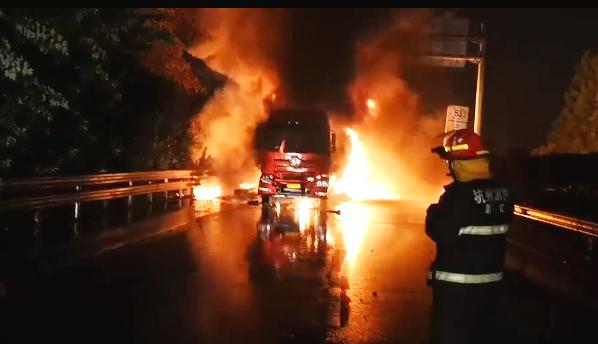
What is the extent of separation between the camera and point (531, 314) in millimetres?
7488

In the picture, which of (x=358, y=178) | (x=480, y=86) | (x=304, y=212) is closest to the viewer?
(x=480, y=86)

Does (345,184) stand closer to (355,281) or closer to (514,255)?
(514,255)

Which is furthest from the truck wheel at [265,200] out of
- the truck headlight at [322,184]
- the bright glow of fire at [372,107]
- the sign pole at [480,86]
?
the bright glow of fire at [372,107]

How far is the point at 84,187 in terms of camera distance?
13.9 meters

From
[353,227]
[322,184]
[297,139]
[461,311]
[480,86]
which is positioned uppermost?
[480,86]

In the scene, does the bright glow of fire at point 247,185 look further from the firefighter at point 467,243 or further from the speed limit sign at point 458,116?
the firefighter at point 467,243

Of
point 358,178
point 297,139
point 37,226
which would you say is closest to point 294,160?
point 297,139

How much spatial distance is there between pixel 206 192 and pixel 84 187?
32.9 ft

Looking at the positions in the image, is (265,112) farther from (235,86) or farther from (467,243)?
(467,243)

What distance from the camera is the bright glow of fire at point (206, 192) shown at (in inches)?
898

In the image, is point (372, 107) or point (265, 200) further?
point (372, 107)

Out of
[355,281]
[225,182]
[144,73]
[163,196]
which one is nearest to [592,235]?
[355,281]

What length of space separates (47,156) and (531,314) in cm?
1070

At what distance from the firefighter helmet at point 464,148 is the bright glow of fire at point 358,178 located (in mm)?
23581
